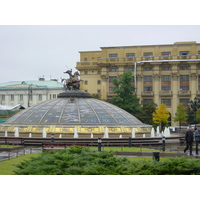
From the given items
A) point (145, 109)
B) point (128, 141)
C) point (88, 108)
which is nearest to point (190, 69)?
point (145, 109)

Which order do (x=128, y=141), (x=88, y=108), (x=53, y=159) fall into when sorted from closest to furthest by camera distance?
(x=53, y=159) → (x=128, y=141) → (x=88, y=108)

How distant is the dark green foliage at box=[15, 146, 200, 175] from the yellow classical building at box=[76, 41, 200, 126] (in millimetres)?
57205

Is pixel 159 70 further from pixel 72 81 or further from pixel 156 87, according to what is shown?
pixel 72 81

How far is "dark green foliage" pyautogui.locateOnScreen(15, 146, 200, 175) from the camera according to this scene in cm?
1089

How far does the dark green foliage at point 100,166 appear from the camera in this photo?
10.9m

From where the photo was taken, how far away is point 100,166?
1105 centimetres

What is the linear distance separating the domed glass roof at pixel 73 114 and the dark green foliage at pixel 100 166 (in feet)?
49.0

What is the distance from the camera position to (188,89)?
69.4 meters

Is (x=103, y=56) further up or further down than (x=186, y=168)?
further up

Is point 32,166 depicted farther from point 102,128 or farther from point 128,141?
point 102,128

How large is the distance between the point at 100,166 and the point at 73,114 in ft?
57.1

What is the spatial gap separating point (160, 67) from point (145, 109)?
1497cm

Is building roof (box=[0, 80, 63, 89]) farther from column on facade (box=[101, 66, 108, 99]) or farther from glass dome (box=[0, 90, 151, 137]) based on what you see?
glass dome (box=[0, 90, 151, 137])

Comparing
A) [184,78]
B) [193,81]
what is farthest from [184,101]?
[184,78]
